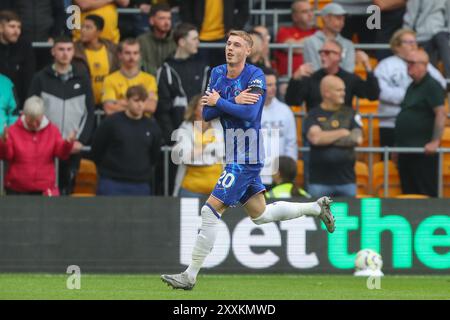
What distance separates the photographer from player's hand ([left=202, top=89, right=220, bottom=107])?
11.6 meters

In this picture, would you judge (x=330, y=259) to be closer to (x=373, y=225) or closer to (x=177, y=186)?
(x=373, y=225)

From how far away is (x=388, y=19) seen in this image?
1920 cm

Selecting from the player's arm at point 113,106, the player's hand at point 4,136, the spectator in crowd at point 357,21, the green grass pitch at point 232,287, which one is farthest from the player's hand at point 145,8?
the green grass pitch at point 232,287

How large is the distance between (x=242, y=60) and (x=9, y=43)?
252 inches

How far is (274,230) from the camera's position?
16.1 m

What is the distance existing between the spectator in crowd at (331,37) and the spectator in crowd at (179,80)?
65.5 inches

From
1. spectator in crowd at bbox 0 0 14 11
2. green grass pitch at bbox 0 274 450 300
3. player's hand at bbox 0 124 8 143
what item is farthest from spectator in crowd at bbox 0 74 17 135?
green grass pitch at bbox 0 274 450 300

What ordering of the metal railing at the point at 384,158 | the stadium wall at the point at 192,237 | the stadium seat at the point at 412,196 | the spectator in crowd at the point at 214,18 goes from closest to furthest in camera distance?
1. the stadium wall at the point at 192,237
2. the stadium seat at the point at 412,196
3. the metal railing at the point at 384,158
4. the spectator in crowd at the point at 214,18

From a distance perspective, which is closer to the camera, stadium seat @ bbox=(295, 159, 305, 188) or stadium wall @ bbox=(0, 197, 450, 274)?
stadium wall @ bbox=(0, 197, 450, 274)

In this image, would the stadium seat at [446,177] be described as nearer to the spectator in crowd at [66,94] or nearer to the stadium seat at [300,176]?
the stadium seat at [300,176]

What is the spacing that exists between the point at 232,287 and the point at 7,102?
16.7ft

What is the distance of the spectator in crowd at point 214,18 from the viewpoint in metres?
18.2

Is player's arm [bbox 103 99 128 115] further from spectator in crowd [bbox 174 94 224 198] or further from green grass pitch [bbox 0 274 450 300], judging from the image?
green grass pitch [bbox 0 274 450 300]

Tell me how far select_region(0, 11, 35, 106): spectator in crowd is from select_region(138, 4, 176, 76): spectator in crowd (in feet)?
5.17
